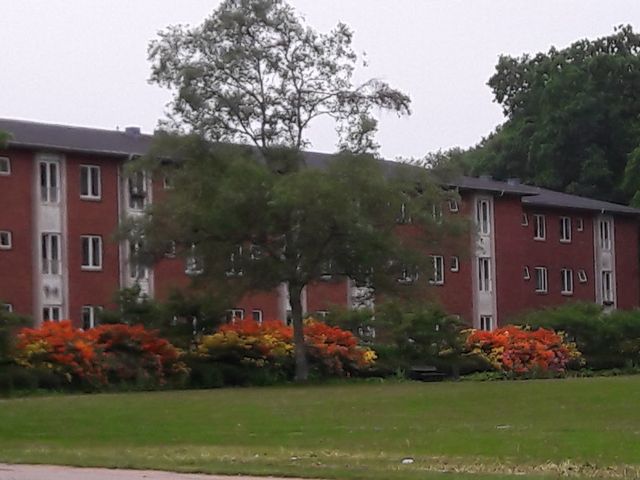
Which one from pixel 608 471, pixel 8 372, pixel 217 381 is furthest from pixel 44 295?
pixel 608 471

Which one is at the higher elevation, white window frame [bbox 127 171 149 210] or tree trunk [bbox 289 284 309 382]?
white window frame [bbox 127 171 149 210]

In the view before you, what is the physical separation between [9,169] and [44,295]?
19.0ft

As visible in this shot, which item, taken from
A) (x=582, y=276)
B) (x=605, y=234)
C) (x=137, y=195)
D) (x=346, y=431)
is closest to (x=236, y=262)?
(x=137, y=195)

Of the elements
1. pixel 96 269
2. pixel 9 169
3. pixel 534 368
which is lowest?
pixel 534 368

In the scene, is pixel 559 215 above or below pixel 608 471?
above

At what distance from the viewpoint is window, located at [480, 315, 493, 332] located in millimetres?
83125

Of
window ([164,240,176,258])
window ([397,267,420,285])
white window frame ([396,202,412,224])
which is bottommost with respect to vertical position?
window ([397,267,420,285])

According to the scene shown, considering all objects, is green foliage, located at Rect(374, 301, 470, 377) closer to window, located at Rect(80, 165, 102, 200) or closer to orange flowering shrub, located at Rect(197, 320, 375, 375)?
orange flowering shrub, located at Rect(197, 320, 375, 375)

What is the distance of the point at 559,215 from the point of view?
293 feet

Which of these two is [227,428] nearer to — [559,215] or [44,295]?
[44,295]

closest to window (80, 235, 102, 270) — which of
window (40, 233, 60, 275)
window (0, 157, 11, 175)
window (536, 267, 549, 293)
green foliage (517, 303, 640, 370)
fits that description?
window (40, 233, 60, 275)

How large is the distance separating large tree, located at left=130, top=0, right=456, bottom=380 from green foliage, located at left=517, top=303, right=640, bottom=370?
15633 millimetres

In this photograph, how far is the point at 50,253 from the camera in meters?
64.6

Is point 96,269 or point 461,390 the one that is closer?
point 461,390
